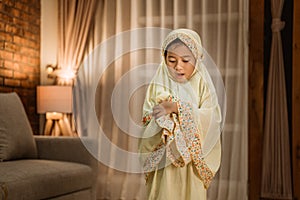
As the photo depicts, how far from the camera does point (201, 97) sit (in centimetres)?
178

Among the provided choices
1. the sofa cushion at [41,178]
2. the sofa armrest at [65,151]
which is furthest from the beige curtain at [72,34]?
the sofa cushion at [41,178]

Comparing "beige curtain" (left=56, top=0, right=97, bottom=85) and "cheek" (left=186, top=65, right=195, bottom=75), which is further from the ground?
"beige curtain" (left=56, top=0, right=97, bottom=85)

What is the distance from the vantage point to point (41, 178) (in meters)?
2.71

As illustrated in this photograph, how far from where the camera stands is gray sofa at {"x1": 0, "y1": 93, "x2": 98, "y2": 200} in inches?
101

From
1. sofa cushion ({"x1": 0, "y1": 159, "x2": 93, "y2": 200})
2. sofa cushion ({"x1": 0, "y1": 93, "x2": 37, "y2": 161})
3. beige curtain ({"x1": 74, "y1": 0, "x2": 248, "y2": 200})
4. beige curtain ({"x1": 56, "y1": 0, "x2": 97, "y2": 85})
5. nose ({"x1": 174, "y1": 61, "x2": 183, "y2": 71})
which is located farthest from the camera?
beige curtain ({"x1": 56, "y1": 0, "x2": 97, "y2": 85})

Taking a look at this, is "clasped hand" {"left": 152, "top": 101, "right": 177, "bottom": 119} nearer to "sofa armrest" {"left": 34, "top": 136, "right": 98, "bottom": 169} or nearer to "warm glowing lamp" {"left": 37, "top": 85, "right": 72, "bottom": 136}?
"sofa armrest" {"left": 34, "top": 136, "right": 98, "bottom": 169}

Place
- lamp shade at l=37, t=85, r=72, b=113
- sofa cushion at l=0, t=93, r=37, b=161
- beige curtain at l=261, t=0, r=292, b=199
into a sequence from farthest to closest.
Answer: lamp shade at l=37, t=85, r=72, b=113 < beige curtain at l=261, t=0, r=292, b=199 < sofa cushion at l=0, t=93, r=37, b=161

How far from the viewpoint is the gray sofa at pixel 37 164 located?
2.57 metres

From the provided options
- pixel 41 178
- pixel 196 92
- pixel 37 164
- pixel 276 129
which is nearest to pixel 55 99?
pixel 37 164

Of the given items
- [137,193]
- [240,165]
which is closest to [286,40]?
[240,165]

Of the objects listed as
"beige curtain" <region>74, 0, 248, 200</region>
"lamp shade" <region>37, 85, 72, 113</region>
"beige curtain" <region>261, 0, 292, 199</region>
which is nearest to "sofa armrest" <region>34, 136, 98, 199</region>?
"beige curtain" <region>74, 0, 248, 200</region>

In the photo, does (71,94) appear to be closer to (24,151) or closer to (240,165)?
(24,151)

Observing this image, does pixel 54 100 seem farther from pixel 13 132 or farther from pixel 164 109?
pixel 164 109

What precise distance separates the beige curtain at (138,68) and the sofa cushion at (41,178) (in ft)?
2.53
